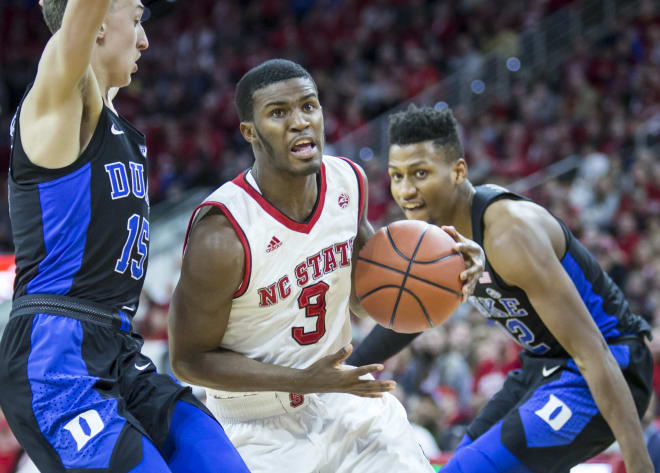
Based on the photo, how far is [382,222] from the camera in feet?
37.0

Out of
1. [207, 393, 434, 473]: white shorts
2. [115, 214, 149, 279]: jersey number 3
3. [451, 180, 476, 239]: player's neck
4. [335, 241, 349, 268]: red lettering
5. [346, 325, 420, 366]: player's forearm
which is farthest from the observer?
[346, 325, 420, 366]: player's forearm

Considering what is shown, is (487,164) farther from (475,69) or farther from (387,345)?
(387,345)

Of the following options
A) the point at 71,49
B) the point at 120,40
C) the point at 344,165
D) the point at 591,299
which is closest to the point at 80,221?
the point at 71,49

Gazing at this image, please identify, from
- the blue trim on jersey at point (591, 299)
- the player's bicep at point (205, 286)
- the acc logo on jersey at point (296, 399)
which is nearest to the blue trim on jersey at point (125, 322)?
the player's bicep at point (205, 286)

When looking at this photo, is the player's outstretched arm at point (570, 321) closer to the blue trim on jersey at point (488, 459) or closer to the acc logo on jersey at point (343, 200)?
the blue trim on jersey at point (488, 459)

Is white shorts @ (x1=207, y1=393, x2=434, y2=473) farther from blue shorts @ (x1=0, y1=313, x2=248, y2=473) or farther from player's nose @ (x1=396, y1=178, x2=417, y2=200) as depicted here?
player's nose @ (x1=396, y1=178, x2=417, y2=200)

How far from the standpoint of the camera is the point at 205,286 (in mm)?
3271

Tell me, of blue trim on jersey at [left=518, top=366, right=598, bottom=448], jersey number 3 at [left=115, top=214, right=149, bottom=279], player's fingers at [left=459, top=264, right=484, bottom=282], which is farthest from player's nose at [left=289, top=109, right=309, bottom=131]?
blue trim on jersey at [left=518, top=366, right=598, bottom=448]

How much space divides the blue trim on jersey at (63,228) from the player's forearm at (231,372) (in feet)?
2.49

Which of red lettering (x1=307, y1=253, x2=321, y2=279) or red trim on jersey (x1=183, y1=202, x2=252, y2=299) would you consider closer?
red trim on jersey (x1=183, y1=202, x2=252, y2=299)

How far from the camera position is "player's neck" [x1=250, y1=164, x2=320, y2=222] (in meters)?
3.53

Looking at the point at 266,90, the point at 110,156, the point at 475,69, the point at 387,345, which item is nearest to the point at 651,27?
the point at 475,69

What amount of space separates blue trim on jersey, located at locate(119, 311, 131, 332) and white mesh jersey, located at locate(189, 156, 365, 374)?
1.70ft

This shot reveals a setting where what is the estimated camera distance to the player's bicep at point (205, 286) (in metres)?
3.27
